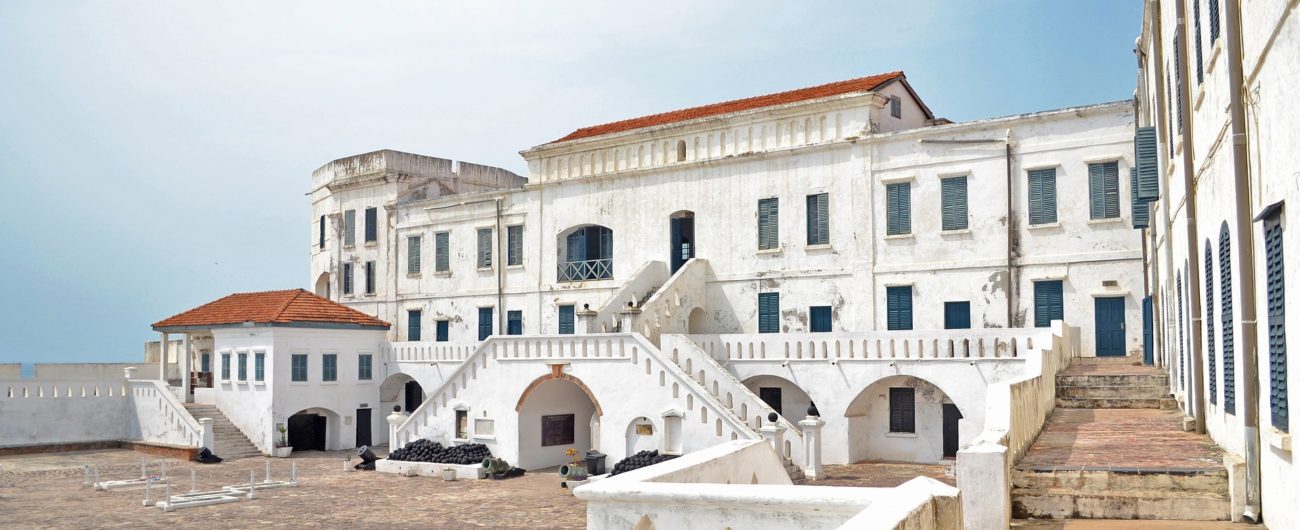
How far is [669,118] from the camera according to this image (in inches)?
1332

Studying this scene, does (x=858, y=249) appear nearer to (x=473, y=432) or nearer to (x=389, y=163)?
(x=473, y=432)

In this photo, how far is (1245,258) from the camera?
841 cm

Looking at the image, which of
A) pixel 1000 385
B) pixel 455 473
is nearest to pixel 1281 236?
pixel 1000 385

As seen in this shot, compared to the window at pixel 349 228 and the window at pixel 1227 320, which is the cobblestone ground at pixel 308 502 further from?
the window at pixel 1227 320

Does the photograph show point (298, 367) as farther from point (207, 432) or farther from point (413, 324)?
point (413, 324)

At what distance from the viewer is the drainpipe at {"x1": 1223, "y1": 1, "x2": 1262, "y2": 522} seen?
27.5 feet

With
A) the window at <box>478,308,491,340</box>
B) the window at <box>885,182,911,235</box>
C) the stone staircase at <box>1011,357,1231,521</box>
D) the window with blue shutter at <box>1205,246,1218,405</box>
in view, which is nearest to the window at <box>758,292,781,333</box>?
the window at <box>885,182,911,235</box>

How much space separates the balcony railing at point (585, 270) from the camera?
1316 inches

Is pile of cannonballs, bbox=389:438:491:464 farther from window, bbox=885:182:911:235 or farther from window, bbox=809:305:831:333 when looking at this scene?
window, bbox=885:182:911:235

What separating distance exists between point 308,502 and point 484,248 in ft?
47.4

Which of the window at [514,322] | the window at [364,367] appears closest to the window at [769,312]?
the window at [514,322]

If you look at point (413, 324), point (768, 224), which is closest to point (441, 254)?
point (413, 324)

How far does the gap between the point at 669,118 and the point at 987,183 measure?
429 inches

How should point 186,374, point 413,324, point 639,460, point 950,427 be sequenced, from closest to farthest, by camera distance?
point 639,460, point 950,427, point 186,374, point 413,324
